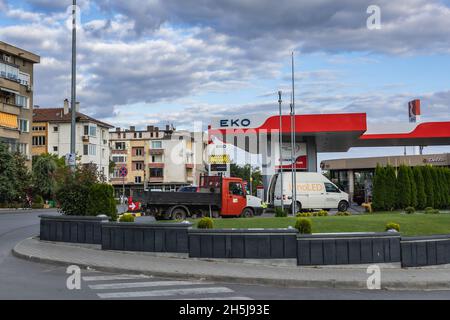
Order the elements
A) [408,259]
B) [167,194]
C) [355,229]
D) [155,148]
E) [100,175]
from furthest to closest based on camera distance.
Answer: [155,148], [167,194], [100,175], [355,229], [408,259]

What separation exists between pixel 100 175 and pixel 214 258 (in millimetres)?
7606

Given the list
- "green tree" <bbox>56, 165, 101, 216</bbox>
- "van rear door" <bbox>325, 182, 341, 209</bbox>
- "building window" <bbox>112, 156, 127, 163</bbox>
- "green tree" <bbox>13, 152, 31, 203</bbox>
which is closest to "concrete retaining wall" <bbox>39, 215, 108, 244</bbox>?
"green tree" <bbox>56, 165, 101, 216</bbox>

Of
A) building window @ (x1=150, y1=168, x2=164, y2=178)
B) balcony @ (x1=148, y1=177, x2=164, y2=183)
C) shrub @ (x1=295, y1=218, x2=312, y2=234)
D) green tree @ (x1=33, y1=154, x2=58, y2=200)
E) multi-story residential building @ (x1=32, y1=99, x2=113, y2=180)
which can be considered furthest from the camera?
building window @ (x1=150, y1=168, x2=164, y2=178)

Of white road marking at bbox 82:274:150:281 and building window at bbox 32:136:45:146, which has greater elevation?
building window at bbox 32:136:45:146

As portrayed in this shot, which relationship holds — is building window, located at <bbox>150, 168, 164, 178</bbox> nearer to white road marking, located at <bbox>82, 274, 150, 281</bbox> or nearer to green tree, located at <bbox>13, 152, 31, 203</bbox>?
green tree, located at <bbox>13, 152, 31, 203</bbox>

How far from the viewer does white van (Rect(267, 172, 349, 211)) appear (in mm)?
32219

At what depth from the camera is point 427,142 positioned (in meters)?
45.2


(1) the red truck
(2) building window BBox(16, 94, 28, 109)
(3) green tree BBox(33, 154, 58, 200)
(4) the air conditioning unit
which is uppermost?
(4) the air conditioning unit

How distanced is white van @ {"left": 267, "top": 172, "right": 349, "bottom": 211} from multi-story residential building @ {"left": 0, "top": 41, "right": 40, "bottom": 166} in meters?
33.8

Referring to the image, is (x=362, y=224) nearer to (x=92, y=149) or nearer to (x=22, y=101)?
(x=22, y=101)

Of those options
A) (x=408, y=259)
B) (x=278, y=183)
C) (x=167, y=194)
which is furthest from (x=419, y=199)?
(x=408, y=259)

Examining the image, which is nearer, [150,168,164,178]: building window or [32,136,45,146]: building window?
[32,136,45,146]: building window

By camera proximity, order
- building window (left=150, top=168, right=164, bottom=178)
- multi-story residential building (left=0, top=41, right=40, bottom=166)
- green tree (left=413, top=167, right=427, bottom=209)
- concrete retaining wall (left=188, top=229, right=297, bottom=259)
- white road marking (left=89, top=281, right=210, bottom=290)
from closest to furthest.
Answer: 1. white road marking (left=89, top=281, right=210, bottom=290)
2. concrete retaining wall (left=188, top=229, right=297, bottom=259)
3. green tree (left=413, top=167, right=427, bottom=209)
4. multi-story residential building (left=0, top=41, right=40, bottom=166)
5. building window (left=150, top=168, right=164, bottom=178)
